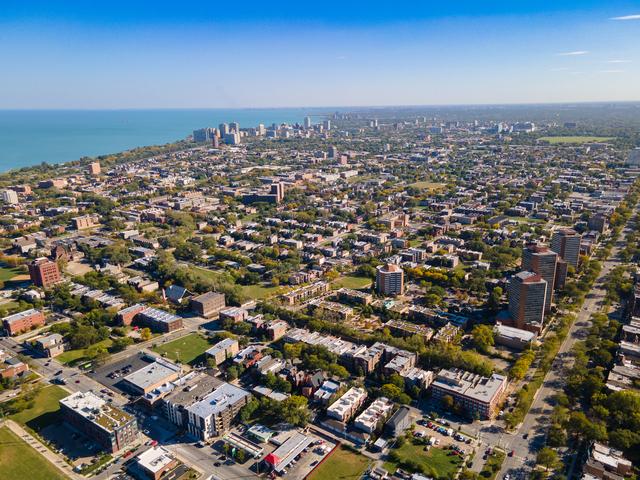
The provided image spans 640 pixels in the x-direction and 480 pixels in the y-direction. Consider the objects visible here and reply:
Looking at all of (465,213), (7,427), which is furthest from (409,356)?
(465,213)

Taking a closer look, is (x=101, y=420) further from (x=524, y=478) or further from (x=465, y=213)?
(x=465, y=213)

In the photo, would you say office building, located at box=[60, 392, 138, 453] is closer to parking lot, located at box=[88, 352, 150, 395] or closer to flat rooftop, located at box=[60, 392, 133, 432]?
flat rooftop, located at box=[60, 392, 133, 432]

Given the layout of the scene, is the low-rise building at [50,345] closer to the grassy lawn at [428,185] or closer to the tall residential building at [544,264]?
the tall residential building at [544,264]

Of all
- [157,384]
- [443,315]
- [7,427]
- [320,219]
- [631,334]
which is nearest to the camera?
[7,427]

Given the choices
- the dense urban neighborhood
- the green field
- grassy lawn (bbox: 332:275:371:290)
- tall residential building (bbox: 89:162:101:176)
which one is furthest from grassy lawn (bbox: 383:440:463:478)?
the green field

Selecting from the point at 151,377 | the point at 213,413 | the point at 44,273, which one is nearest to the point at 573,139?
the point at 44,273

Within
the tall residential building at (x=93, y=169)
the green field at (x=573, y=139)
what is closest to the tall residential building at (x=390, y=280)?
the tall residential building at (x=93, y=169)
